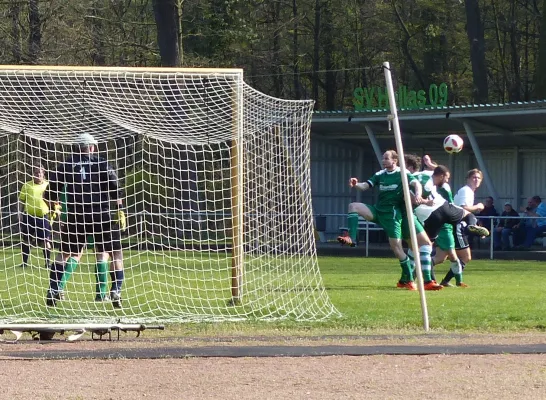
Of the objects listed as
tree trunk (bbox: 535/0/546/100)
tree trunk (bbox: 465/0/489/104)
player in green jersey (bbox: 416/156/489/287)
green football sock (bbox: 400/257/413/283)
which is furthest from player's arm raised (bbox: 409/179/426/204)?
tree trunk (bbox: 465/0/489/104)

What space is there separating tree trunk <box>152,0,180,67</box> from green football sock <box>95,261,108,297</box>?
2124 cm

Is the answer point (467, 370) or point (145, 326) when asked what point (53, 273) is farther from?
point (467, 370)

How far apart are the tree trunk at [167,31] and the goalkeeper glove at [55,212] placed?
65.1 ft

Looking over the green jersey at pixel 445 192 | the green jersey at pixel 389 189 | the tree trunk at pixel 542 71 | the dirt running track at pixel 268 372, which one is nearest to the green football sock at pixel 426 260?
the green jersey at pixel 389 189

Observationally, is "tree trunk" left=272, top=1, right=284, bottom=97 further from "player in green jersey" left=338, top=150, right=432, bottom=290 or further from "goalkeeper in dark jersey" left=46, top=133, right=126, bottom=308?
"goalkeeper in dark jersey" left=46, top=133, right=126, bottom=308

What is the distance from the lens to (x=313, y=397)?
7.52m

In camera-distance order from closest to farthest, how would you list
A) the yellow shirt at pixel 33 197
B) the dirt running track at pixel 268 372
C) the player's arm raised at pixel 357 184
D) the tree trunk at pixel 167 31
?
the dirt running track at pixel 268 372
the player's arm raised at pixel 357 184
the yellow shirt at pixel 33 197
the tree trunk at pixel 167 31

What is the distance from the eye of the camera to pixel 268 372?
854 cm

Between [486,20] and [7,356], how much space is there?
3963 centimetres

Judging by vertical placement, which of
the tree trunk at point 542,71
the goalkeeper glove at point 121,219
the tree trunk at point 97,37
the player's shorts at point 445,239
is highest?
the tree trunk at point 97,37

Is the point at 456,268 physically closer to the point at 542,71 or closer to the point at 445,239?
the point at 445,239

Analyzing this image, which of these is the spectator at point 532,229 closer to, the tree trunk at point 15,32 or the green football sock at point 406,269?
the green football sock at point 406,269

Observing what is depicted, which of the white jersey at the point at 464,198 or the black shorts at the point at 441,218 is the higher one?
the white jersey at the point at 464,198

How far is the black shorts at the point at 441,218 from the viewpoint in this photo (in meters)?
15.4
